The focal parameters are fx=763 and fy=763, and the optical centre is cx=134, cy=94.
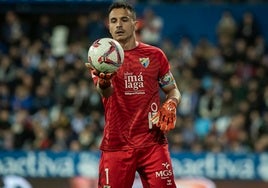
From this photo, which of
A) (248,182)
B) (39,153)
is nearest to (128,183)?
(248,182)

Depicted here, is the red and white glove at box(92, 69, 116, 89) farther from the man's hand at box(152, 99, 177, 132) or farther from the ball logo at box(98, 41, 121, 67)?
the man's hand at box(152, 99, 177, 132)

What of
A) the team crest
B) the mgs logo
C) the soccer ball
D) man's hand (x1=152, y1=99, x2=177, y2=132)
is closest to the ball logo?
the soccer ball

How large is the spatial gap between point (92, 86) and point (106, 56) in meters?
9.18

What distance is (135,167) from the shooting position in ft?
21.8

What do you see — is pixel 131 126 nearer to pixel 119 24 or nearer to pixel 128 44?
pixel 128 44

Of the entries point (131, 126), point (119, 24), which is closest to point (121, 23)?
point (119, 24)

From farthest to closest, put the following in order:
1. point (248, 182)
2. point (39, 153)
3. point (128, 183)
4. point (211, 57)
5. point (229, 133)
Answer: point (211, 57) < point (229, 133) < point (39, 153) < point (248, 182) < point (128, 183)

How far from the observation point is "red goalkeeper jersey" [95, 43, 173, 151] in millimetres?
6605

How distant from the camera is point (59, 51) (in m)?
16.8

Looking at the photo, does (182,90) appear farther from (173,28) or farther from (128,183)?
(128,183)

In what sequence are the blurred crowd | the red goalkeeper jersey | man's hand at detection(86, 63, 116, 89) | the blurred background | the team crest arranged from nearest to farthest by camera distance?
man's hand at detection(86, 63, 116, 89)
the red goalkeeper jersey
the team crest
the blurred background
the blurred crowd

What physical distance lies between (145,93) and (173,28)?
11.7m

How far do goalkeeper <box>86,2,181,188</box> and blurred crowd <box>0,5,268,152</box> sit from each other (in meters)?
6.92

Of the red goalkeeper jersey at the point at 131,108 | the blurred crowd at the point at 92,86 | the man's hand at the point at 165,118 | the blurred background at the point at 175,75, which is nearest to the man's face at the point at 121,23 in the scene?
the red goalkeeper jersey at the point at 131,108
